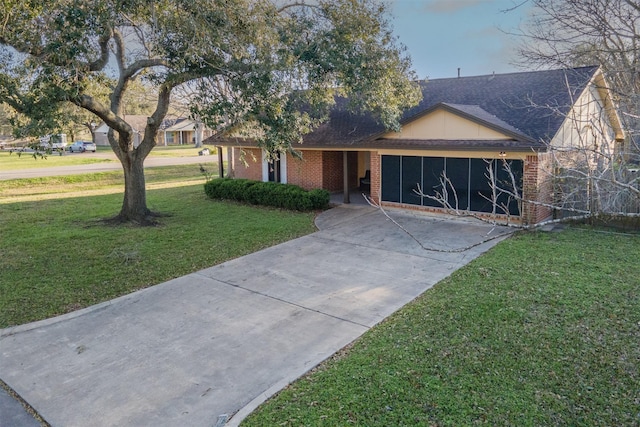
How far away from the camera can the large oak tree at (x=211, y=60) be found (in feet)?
30.2

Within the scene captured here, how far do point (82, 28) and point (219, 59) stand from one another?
291 centimetres

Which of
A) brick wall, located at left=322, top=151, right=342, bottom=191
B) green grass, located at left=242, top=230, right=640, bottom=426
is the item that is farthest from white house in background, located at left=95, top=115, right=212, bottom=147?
green grass, located at left=242, top=230, right=640, bottom=426

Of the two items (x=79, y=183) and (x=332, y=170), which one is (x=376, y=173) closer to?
(x=332, y=170)

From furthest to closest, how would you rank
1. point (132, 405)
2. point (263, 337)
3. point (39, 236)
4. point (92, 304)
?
point (39, 236) → point (92, 304) → point (263, 337) → point (132, 405)

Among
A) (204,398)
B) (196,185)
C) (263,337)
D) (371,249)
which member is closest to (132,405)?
(204,398)

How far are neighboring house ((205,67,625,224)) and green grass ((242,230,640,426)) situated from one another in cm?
406

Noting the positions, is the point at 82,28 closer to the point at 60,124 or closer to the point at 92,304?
the point at 60,124

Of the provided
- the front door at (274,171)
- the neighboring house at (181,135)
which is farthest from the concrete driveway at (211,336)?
the neighboring house at (181,135)

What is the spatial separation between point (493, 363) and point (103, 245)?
10.1 m

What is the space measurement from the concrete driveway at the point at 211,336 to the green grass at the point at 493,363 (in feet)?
1.75

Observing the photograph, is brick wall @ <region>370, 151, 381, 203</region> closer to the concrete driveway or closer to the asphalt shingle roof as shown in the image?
the asphalt shingle roof

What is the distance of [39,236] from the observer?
12961 mm

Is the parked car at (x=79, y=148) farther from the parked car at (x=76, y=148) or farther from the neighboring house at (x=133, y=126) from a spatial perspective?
the neighboring house at (x=133, y=126)

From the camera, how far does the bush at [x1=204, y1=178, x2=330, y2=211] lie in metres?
16.2
